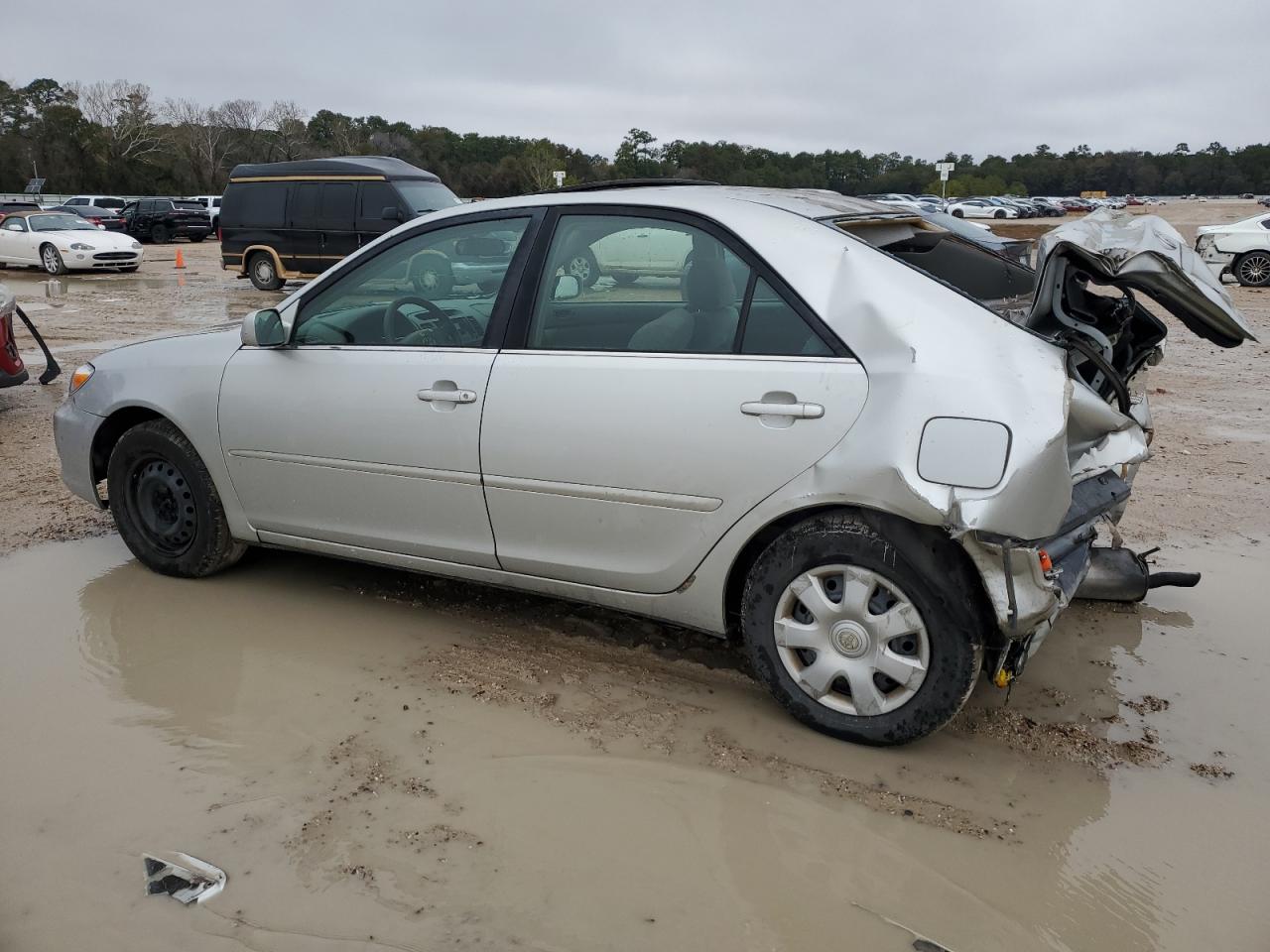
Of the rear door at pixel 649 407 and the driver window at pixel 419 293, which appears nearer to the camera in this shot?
the rear door at pixel 649 407

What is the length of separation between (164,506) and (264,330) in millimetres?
1119

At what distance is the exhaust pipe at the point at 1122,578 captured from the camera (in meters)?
4.27

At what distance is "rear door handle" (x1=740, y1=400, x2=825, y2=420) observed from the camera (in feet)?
10.00

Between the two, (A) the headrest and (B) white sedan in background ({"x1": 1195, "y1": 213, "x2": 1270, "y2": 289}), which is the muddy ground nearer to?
(A) the headrest

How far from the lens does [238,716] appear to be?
3.47 metres

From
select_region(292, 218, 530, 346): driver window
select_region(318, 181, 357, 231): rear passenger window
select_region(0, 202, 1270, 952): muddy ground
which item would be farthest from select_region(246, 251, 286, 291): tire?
select_region(292, 218, 530, 346): driver window

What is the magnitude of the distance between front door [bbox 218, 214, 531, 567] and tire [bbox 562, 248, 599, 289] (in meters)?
0.21

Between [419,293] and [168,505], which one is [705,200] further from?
[168,505]

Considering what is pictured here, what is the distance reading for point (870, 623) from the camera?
3.08m

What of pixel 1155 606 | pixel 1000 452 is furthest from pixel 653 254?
pixel 1155 606

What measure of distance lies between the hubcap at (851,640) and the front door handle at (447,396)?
1306 millimetres

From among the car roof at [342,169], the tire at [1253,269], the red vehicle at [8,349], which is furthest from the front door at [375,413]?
the tire at [1253,269]

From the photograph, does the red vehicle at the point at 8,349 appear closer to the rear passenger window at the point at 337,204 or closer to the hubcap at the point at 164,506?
the hubcap at the point at 164,506

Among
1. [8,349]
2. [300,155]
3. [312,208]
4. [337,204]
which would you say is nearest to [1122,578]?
[8,349]
